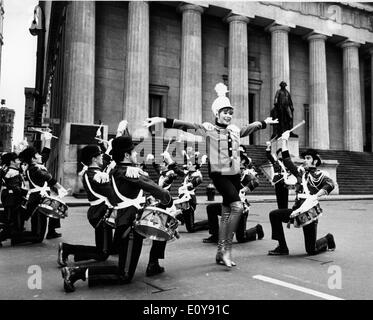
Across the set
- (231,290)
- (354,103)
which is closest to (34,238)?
(231,290)

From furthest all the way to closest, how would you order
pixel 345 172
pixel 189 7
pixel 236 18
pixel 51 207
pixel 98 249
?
pixel 236 18 → pixel 189 7 → pixel 345 172 → pixel 51 207 → pixel 98 249

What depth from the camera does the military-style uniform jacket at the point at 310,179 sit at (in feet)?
21.0

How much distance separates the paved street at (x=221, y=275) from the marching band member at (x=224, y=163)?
468 millimetres

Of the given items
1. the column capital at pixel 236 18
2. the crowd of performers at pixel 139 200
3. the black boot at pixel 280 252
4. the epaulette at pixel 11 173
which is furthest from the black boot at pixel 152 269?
the column capital at pixel 236 18

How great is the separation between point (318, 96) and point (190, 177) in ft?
90.2

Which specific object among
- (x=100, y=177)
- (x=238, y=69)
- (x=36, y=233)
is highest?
(x=238, y=69)

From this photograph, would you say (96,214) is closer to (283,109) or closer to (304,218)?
(304,218)

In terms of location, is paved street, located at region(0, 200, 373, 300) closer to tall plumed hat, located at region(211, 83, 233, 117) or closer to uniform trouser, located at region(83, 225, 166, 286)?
uniform trouser, located at region(83, 225, 166, 286)

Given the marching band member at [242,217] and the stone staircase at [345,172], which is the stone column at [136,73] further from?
the marching band member at [242,217]

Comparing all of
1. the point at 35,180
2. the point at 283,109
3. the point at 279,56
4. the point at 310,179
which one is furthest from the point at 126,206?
the point at 279,56

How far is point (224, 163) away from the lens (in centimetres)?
567

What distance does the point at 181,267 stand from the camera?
225 inches

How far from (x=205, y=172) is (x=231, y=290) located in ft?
61.2
